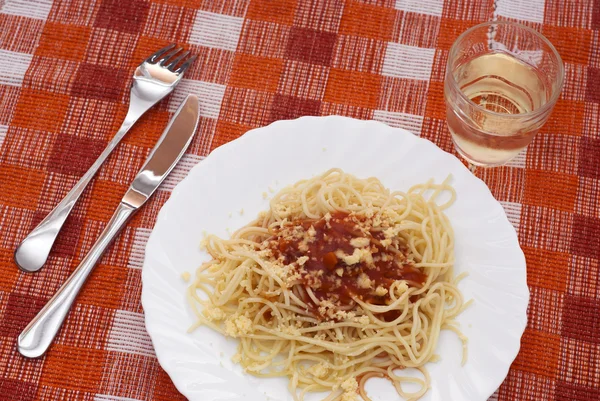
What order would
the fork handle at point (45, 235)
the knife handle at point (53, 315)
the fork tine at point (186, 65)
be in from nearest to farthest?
the knife handle at point (53, 315) → the fork handle at point (45, 235) → the fork tine at point (186, 65)

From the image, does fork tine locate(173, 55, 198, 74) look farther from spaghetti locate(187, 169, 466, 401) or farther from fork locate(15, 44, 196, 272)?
spaghetti locate(187, 169, 466, 401)

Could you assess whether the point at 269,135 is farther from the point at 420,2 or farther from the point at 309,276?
the point at 420,2

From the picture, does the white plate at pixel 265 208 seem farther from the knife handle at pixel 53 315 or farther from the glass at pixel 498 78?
the knife handle at pixel 53 315

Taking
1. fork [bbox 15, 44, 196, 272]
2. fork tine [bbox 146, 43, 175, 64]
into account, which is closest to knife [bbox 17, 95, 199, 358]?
fork [bbox 15, 44, 196, 272]

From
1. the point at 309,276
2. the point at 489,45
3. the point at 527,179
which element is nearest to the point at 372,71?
the point at 489,45

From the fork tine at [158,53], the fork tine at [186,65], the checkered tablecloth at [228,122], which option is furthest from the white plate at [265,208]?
the fork tine at [158,53]
